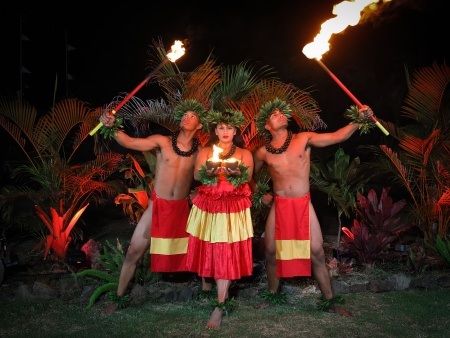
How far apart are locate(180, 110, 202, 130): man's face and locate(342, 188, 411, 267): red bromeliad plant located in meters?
2.42

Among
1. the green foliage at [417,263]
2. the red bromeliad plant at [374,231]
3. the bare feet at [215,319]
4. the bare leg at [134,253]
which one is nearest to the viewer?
the bare feet at [215,319]

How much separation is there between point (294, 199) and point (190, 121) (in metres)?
1.19

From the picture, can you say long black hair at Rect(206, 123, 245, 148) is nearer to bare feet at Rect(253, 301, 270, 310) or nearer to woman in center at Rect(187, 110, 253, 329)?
woman in center at Rect(187, 110, 253, 329)

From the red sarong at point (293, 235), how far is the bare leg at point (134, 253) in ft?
3.99

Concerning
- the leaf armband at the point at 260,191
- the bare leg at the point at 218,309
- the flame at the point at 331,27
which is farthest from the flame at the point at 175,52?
the bare leg at the point at 218,309

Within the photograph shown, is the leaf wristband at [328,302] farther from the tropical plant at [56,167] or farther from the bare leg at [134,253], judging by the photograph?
the tropical plant at [56,167]

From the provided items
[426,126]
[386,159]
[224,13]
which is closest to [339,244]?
[386,159]

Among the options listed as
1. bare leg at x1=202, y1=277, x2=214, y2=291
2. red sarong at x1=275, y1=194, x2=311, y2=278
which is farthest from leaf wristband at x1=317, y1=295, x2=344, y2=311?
bare leg at x1=202, y1=277, x2=214, y2=291

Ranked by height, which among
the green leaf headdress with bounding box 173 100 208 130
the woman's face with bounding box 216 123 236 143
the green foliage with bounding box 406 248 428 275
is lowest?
the green foliage with bounding box 406 248 428 275

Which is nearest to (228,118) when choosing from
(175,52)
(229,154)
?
(229,154)

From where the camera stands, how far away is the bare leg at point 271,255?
5590 mm

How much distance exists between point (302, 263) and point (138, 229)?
5.11 feet

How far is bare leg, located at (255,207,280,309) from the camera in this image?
5.59m

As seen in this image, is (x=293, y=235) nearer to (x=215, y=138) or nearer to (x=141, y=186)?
(x=215, y=138)
